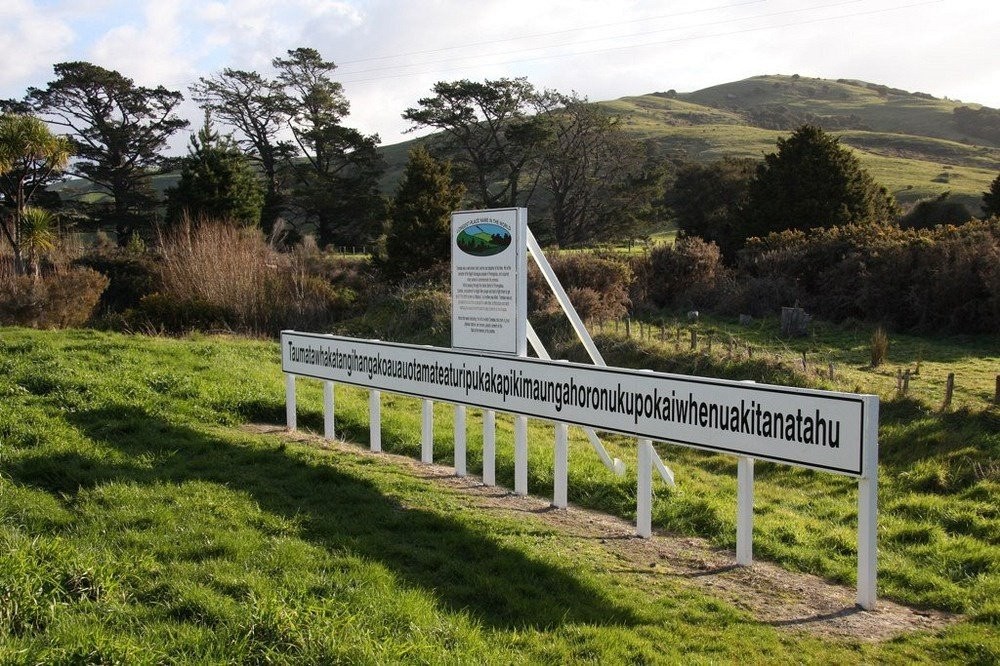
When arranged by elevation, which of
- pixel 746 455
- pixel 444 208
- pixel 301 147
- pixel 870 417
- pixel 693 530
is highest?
pixel 301 147

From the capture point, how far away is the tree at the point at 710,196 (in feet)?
137

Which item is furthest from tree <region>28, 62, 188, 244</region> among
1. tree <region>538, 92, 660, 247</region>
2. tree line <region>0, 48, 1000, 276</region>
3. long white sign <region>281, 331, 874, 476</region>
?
long white sign <region>281, 331, 874, 476</region>

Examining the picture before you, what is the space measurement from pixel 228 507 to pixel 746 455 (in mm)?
3806

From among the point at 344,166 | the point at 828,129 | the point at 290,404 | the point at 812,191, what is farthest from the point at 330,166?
the point at 828,129

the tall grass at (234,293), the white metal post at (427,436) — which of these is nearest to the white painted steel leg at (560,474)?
the white metal post at (427,436)

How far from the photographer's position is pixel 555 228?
54625mm

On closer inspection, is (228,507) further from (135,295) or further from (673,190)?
(673,190)

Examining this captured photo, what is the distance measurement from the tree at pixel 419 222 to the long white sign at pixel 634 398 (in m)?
20.3

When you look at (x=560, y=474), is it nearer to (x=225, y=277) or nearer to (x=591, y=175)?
(x=225, y=277)

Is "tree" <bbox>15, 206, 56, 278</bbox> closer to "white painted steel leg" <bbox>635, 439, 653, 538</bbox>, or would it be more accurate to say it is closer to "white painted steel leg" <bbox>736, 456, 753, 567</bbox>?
"white painted steel leg" <bbox>635, 439, 653, 538</bbox>

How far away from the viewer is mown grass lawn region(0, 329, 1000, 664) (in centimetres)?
439

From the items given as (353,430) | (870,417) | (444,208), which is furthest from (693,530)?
(444,208)

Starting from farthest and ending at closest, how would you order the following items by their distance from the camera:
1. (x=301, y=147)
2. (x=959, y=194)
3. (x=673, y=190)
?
(x=301, y=147) → (x=959, y=194) → (x=673, y=190)

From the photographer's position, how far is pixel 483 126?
57.1 meters
